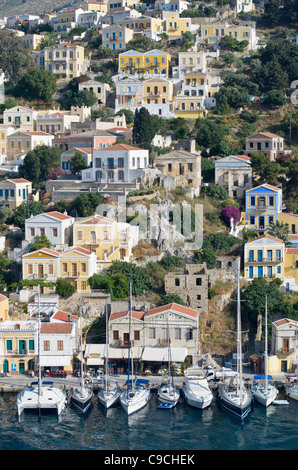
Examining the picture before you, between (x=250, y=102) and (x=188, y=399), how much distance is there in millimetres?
42139

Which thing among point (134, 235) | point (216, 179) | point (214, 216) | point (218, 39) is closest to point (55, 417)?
point (134, 235)

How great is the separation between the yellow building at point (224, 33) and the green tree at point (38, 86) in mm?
17887

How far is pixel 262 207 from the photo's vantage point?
2253 inches

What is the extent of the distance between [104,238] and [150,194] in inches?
240

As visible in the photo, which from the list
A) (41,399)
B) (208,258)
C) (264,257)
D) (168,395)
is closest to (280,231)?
(264,257)

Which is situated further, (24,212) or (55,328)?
(24,212)

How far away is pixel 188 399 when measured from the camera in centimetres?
4062

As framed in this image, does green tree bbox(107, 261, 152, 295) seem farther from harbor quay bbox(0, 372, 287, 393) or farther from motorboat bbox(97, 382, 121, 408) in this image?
motorboat bbox(97, 382, 121, 408)

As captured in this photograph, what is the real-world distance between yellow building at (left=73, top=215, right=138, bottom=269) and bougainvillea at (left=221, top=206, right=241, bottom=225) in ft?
24.1

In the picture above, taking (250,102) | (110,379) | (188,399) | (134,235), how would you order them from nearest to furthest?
(188,399) < (110,379) < (134,235) < (250,102)

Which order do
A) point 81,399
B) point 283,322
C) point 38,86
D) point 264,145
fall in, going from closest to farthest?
point 81,399
point 283,322
point 264,145
point 38,86

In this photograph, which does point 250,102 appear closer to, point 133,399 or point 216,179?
point 216,179

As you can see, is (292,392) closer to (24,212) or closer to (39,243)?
(39,243)

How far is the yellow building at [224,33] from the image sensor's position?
291ft
